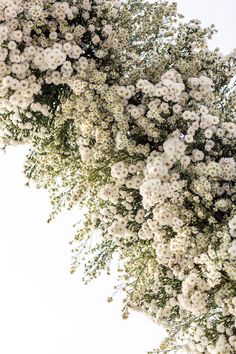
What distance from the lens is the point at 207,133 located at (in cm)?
786

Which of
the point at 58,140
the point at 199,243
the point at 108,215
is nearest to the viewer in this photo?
the point at 199,243

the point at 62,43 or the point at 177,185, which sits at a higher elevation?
the point at 62,43

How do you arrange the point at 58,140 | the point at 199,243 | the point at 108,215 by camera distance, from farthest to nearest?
1. the point at 58,140
2. the point at 108,215
3. the point at 199,243

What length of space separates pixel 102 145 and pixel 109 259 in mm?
1808

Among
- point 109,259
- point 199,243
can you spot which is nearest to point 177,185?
point 199,243

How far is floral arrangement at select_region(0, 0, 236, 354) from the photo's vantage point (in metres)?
7.35

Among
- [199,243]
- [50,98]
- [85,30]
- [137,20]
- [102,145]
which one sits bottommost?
[199,243]

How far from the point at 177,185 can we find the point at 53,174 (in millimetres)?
2483

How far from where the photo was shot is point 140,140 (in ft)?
27.6

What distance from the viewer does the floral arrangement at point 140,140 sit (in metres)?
7.35

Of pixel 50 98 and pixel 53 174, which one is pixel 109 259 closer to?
pixel 53 174

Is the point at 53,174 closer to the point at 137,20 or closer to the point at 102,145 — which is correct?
the point at 102,145

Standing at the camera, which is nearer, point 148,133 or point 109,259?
point 148,133

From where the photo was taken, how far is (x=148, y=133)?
813cm
